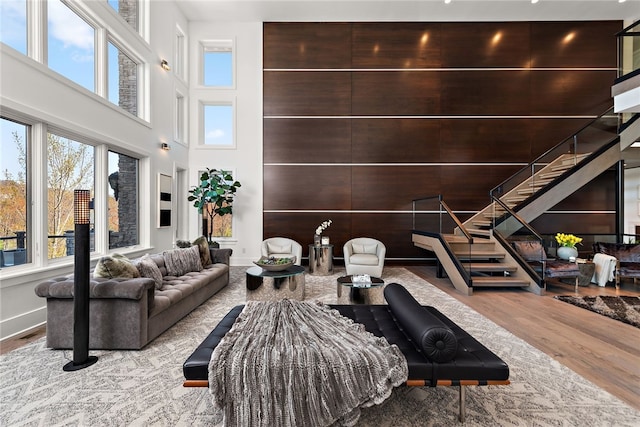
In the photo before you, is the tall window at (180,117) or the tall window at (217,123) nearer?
the tall window at (180,117)

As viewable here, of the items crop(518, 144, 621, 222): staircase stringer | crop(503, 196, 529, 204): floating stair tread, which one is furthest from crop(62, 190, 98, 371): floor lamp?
crop(518, 144, 621, 222): staircase stringer

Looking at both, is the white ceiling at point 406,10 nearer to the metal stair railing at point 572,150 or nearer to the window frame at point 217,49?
the window frame at point 217,49

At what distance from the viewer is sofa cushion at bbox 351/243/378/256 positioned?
6.25 metres

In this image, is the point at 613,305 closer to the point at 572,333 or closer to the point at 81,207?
the point at 572,333

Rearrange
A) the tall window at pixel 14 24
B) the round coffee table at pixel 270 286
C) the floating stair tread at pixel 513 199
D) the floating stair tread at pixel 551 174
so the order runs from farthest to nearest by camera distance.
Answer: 1. the floating stair tread at pixel 513 199
2. the floating stair tread at pixel 551 174
3. the round coffee table at pixel 270 286
4. the tall window at pixel 14 24

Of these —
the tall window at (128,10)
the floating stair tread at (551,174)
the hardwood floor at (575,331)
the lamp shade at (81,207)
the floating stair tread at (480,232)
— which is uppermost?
the tall window at (128,10)

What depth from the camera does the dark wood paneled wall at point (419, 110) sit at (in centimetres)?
709

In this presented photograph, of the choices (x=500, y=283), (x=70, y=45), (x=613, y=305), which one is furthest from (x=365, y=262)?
(x=70, y=45)

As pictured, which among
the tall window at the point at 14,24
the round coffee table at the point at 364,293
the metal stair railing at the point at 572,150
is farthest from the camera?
the metal stair railing at the point at 572,150

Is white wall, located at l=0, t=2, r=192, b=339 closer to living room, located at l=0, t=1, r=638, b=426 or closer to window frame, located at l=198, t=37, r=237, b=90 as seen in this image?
living room, located at l=0, t=1, r=638, b=426

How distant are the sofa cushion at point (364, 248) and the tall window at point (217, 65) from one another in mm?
5055

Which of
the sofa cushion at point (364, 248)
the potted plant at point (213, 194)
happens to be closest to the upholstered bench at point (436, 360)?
the sofa cushion at point (364, 248)

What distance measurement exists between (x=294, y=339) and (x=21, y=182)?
3730 millimetres

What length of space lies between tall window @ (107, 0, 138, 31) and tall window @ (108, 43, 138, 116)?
679 mm
